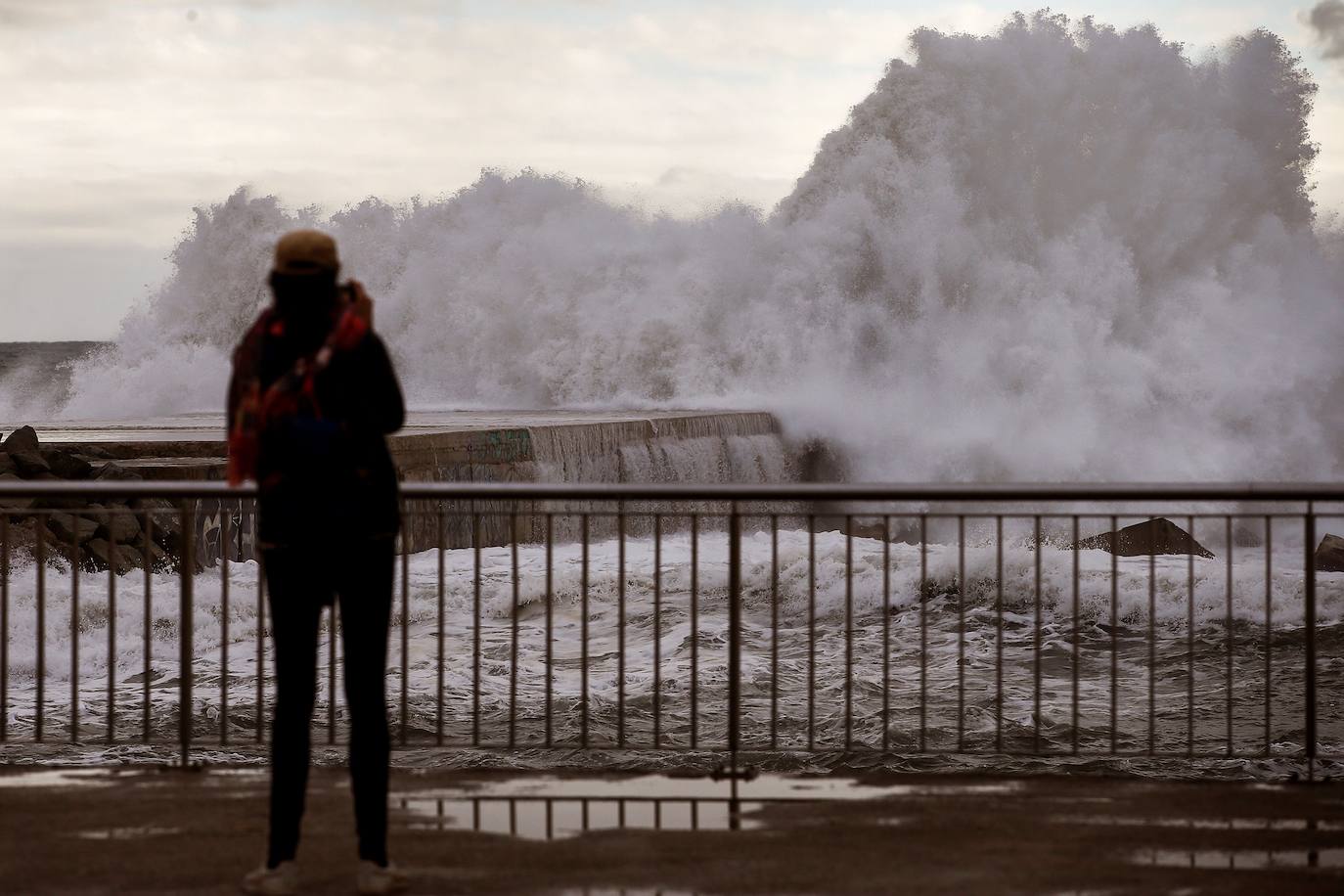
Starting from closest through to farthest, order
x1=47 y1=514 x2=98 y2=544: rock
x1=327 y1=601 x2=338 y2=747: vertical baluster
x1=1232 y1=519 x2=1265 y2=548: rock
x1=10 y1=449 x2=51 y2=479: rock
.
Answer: x1=327 y1=601 x2=338 y2=747: vertical baluster
x1=47 y1=514 x2=98 y2=544: rock
x1=10 y1=449 x2=51 y2=479: rock
x1=1232 y1=519 x2=1265 y2=548: rock

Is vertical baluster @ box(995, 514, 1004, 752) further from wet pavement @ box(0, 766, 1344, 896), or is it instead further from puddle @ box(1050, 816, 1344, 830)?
puddle @ box(1050, 816, 1344, 830)

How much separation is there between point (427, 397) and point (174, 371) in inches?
219

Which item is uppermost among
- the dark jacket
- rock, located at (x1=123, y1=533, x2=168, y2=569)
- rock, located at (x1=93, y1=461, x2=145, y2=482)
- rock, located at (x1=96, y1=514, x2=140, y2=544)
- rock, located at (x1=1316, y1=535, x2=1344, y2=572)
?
the dark jacket

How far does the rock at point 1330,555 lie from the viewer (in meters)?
17.7

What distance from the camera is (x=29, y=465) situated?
15.1 metres

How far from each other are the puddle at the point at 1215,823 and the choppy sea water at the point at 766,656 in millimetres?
3876

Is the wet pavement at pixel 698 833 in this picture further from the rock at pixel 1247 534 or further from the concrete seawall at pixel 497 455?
the rock at pixel 1247 534

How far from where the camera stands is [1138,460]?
33062 mm

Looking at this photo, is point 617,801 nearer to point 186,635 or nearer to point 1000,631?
point 1000,631

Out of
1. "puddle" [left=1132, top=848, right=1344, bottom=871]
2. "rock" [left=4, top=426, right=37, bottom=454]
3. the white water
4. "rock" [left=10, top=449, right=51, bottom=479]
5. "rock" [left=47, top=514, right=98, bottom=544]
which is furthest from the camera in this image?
the white water

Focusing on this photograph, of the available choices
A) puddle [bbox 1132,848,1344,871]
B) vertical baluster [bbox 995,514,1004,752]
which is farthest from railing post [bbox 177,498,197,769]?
puddle [bbox 1132,848,1344,871]

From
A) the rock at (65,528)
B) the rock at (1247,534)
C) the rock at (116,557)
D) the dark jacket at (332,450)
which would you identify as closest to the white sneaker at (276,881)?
the dark jacket at (332,450)

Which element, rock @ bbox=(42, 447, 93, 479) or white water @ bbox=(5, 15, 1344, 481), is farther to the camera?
white water @ bbox=(5, 15, 1344, 481)

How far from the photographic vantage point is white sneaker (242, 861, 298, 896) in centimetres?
427
